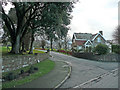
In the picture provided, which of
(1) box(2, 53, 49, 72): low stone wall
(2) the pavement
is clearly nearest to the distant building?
(1) box(2, 53, 49, 72): low stone wall

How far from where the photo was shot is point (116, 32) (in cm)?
3148

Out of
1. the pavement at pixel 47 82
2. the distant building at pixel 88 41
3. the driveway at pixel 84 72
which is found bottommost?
the driveway at pixel 84 72

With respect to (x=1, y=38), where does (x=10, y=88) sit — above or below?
below

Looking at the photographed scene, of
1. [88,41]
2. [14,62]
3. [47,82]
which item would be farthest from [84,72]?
[88,41]

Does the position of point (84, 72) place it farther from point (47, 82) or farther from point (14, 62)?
point (14, 62)

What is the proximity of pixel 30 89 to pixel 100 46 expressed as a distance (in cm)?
1568

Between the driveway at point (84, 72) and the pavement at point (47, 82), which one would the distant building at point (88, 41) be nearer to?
the driveway at point (84, 72)

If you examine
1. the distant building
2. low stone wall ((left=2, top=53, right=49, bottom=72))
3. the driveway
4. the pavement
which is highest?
the distant building

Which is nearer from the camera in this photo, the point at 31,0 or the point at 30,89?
the point at 30,89

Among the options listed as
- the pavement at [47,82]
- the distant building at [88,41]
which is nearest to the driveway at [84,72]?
the pavement at [47,82]

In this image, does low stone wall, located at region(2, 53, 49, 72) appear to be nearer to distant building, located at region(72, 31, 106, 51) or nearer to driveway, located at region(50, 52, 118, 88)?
driveway, located at region(50, 52, 118, 88)

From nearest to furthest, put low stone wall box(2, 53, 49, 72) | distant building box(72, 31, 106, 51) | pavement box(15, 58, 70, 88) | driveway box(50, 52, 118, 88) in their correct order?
pavement box(15, 58, 70, 88)
driveway box(50, 52, 118, 88)
low stone wall box(2, 53, 49, 72)
distant building box(72, 31, 106, 51)

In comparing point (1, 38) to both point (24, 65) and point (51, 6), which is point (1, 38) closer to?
point (24, 65)

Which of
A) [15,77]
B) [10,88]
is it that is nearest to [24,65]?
[15,77]
